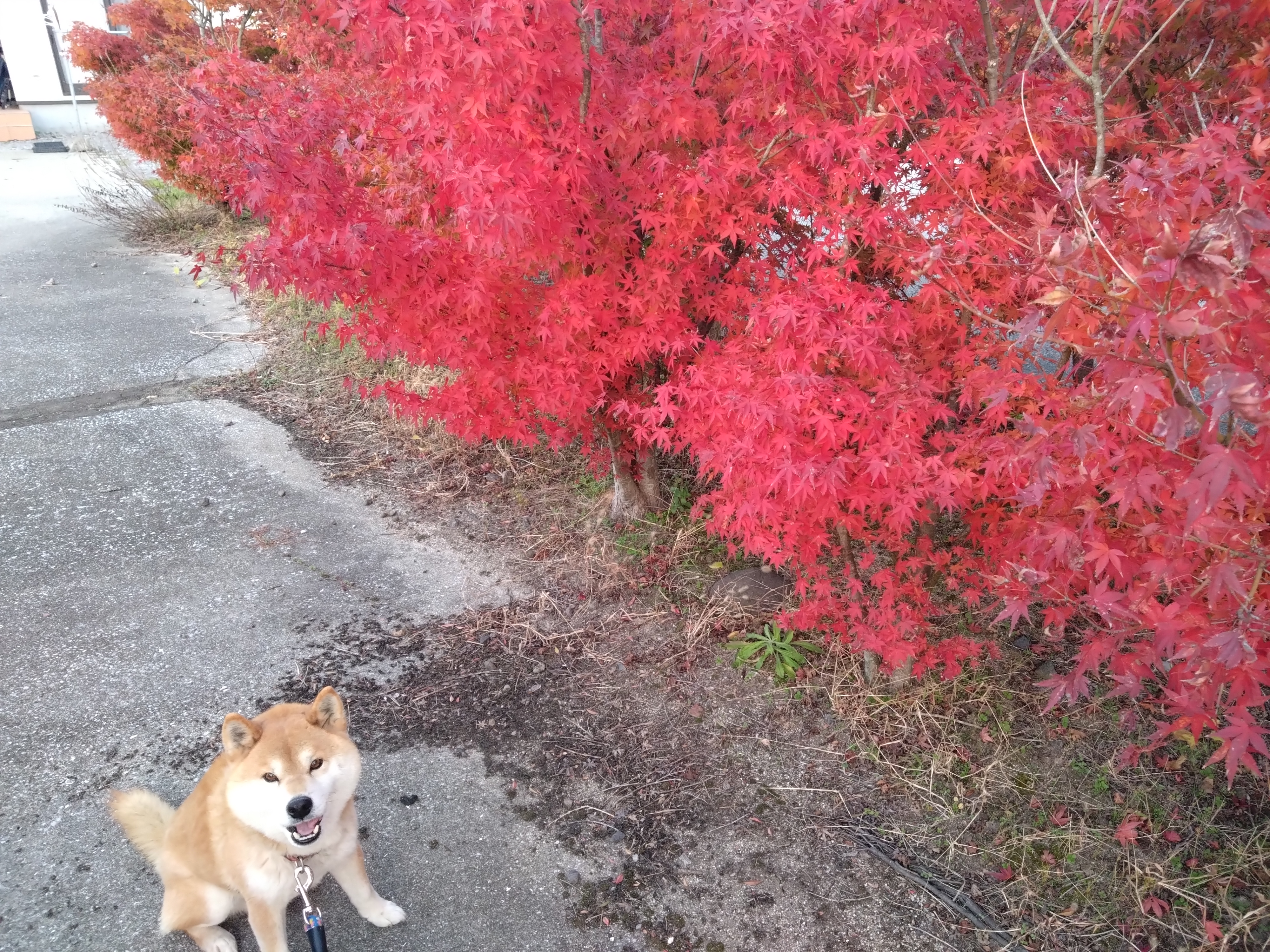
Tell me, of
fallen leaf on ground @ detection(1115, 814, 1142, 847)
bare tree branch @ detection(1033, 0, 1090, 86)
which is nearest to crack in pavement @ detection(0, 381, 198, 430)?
bare tree branch @ detection(1033, 0, 1090, 86)

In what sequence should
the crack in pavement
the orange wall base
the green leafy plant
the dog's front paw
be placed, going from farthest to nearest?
the orange wall base, the crack in pavement, the green leafy plant, the dog's front paw

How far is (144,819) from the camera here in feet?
8.71

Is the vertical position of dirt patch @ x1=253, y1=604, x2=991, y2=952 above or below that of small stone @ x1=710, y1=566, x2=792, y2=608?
below

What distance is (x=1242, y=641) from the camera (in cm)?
Answer: 190

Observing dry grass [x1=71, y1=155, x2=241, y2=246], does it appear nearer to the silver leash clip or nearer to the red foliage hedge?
the red foliage hedge

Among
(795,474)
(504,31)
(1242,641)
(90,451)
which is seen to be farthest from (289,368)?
(1242,641)

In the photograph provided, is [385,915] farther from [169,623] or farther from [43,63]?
[43,63]

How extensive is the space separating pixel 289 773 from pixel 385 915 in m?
1.04

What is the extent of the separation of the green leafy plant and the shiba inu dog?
6.67ft

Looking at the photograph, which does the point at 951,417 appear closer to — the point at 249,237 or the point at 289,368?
the point at 289,368

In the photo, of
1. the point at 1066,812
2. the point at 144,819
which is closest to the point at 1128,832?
the point at 1066,812

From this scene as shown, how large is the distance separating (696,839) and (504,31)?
319cm

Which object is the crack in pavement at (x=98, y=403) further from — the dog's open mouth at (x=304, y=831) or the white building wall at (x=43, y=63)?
the white building wall at (x=43, y=63)

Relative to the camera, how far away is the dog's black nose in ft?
6.72
